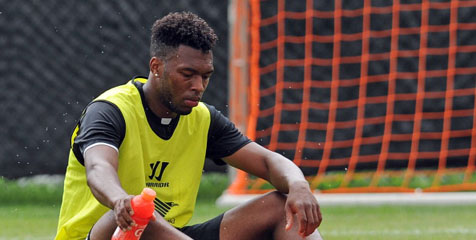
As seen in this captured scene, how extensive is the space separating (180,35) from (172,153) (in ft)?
1.68

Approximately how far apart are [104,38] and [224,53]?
41.1 inches

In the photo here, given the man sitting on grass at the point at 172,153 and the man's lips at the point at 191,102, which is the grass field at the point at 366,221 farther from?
the man's lips at the point at 191,102

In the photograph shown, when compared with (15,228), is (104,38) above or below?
above

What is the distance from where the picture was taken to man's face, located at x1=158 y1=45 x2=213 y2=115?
381cm

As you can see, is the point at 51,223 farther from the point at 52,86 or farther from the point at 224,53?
the point at 224,53

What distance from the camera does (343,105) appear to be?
8.61 metres

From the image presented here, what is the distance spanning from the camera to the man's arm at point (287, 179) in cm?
369

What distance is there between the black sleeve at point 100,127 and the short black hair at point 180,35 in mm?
311

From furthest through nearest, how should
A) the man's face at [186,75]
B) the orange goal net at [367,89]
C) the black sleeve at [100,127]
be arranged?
1. the orange goal net at [367,89]
2. the man's face at [186,75]
3. the black sleeve at [100,127]

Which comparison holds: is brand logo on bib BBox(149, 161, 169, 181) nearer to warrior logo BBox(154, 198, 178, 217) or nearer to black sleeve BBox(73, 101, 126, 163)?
warrior logo BBox(154, 198, 178, 217)

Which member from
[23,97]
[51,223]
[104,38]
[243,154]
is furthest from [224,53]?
[243,154]

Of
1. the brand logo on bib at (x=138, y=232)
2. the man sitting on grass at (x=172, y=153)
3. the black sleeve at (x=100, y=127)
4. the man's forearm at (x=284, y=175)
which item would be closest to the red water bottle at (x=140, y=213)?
the brand logo on bib at (x=138, y=232)

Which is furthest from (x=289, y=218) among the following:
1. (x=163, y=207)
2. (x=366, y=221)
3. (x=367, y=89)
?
(x=367, y=89)

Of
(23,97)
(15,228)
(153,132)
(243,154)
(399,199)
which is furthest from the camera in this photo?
(23,97)
